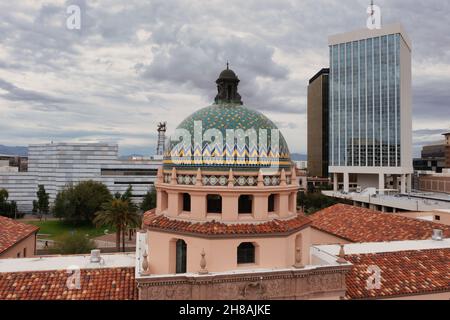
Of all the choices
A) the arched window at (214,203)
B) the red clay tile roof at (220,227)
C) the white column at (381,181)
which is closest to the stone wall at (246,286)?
the red clay tile roof at (220,227)

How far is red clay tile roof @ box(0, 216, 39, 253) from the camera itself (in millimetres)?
20053

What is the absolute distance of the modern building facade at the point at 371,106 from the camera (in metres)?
71.4

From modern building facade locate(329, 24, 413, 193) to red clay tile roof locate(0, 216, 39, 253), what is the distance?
2505 inches

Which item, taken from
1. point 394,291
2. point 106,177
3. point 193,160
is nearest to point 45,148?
point 106,177

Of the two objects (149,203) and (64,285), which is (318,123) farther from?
(64,285)

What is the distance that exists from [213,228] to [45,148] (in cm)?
6967

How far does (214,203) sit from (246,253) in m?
2.34

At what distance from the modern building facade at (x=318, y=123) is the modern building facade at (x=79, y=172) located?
5597cm

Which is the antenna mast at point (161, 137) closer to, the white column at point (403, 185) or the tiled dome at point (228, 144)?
the white column at point (403, 185)

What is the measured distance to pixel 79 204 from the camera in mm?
54156

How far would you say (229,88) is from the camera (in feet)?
52.3

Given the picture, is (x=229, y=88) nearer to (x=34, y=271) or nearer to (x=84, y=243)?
(x=34, y=271)

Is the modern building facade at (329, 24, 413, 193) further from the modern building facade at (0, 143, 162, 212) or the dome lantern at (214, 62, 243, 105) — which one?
the dome lantern at (214, 62, 243, 105)

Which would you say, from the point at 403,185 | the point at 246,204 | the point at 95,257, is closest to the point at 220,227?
the point at 246,204
